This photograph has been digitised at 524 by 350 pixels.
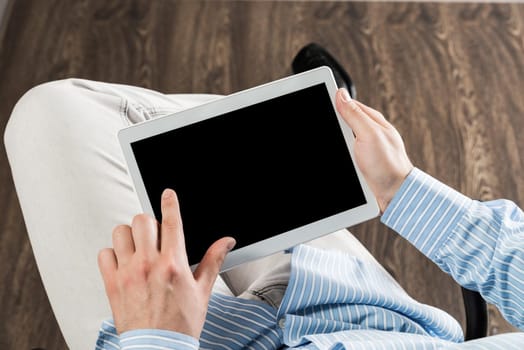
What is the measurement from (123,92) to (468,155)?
1.01 metres

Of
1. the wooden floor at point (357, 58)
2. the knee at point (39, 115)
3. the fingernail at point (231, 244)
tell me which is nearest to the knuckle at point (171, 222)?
the fingernail at point (231, 244)

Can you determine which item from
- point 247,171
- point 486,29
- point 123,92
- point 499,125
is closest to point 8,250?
point 123,92

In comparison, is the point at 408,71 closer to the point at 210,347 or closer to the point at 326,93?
the point at 326,93

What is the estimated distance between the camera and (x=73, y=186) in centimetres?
90

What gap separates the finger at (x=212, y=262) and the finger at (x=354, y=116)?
0.22 metres

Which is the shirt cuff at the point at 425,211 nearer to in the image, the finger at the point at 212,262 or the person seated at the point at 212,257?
the person seated at the point at 212,257

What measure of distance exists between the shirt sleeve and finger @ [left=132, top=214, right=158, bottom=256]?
1.04ft

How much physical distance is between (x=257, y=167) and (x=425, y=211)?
9.1 inches

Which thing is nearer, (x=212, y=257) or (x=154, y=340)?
(x=154, y=340)

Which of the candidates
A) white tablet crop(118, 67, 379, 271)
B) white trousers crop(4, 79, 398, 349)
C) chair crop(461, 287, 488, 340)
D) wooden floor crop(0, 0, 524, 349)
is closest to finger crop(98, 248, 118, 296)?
white tablet crop(118, 67, 379, 271)

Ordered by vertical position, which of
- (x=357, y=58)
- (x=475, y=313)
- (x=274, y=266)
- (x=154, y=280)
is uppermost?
(x=357, y=58)

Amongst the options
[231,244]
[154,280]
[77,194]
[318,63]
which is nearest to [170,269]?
[154,280]

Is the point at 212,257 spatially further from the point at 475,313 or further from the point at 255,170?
the point at 475,313

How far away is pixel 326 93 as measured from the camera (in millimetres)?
817
